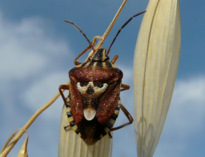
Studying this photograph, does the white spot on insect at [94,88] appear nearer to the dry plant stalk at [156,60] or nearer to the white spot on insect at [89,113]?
the white spot on insect at [89,113]

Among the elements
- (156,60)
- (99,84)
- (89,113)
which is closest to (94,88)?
(99,84)

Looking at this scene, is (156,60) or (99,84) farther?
(99,84)

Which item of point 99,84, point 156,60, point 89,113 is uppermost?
point 156,60

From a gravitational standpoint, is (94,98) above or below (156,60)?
below

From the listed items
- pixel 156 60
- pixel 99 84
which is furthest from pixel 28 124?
pixel 156 60

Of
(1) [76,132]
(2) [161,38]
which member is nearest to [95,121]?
(1) [76,132]

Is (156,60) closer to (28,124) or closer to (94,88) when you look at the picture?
(94,88)
